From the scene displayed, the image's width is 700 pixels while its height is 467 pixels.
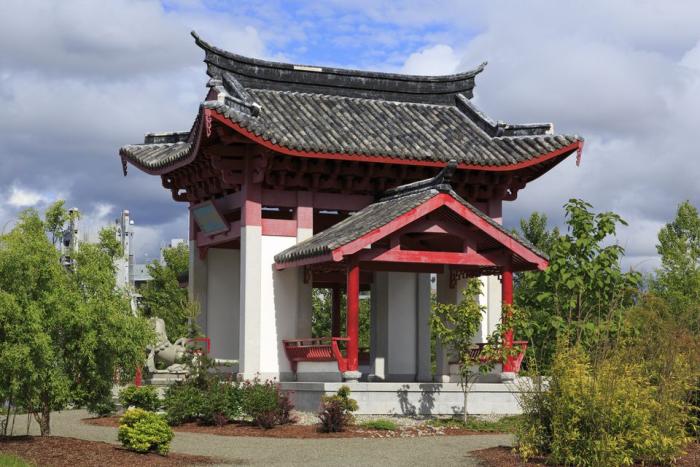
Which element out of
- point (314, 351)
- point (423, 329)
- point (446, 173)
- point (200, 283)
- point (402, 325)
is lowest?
point (314, 351)

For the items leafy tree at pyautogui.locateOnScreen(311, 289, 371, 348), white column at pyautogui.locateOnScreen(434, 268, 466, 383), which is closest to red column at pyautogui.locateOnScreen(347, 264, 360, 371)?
white column at pyautogui.locateOnScreen(434, 268, 466, 383)

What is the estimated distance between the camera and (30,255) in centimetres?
1650

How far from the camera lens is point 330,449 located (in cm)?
1792

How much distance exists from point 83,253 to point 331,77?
13.1m

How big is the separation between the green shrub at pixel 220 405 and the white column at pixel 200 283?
19.9 ft

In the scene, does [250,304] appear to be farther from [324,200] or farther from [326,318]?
[326,318]

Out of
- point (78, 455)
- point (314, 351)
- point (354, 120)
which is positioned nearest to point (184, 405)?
point (314, 351)

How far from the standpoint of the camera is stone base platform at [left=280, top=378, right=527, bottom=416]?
2217 centimetres

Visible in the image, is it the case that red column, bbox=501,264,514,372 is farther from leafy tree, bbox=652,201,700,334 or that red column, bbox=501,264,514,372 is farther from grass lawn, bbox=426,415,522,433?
leafy tree, bbox=652,201,700,334

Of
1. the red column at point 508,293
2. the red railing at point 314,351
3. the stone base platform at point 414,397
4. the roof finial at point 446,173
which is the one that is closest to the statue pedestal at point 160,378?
the red railing at point 314,351

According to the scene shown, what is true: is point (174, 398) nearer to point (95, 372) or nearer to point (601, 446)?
point (95, 372)

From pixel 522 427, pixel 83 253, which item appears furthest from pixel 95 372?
pixel 522 427

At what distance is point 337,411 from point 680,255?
24173 millimetres

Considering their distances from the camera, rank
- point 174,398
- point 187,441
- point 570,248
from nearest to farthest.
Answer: point 187,441 < point 174,398 < point 570,248
